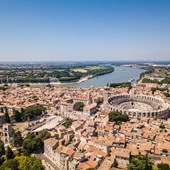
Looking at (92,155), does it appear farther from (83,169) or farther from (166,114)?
(166,114)

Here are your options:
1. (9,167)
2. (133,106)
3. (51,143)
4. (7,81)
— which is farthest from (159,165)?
(7,81)

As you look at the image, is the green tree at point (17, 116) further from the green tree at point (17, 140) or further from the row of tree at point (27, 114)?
the green tree at point (17, 140)

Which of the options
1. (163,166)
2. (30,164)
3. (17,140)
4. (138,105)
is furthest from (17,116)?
(138,105)

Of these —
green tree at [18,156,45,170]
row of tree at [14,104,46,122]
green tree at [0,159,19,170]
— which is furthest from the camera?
row of tree at [14,104,46,122]

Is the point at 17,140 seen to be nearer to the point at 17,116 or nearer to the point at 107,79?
the point at 17,116

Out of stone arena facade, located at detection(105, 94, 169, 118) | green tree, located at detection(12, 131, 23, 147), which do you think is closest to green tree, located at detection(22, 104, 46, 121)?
green tree, located at detection(12, 131, 23, 147)

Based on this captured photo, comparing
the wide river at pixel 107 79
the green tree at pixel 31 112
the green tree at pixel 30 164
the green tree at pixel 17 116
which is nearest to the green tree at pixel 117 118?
the green tree at pixel 31 112

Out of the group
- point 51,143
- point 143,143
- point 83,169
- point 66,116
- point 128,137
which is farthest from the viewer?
point 66,116

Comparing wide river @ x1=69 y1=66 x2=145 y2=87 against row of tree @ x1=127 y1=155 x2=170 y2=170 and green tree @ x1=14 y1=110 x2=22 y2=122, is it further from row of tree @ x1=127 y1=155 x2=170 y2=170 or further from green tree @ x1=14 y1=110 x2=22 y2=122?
row of tree @ x1=127 y1=155 x2=170 y2=170
